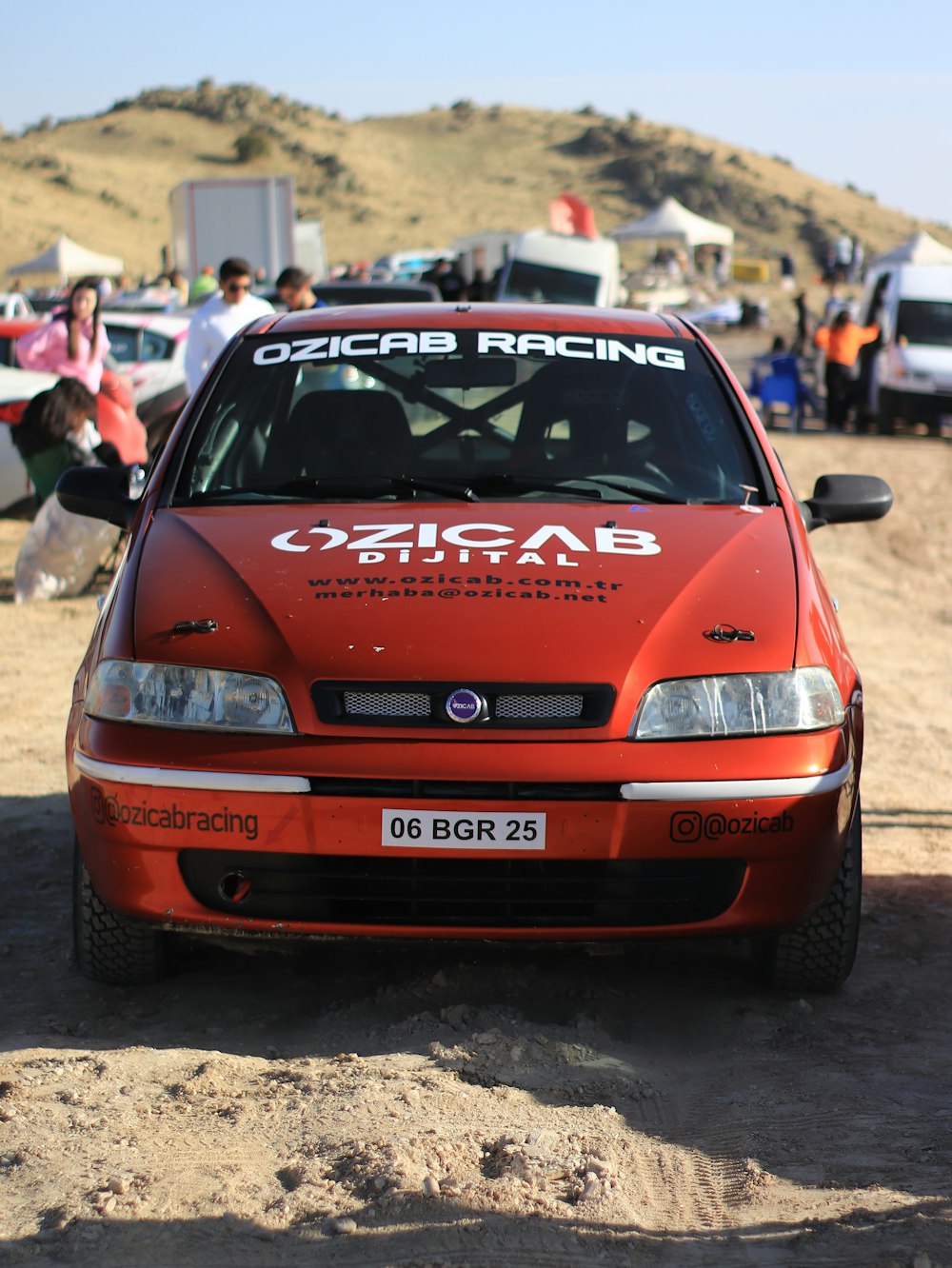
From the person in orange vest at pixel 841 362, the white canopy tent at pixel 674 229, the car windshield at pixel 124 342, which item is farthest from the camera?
the white canopy tent at pixel 674 229

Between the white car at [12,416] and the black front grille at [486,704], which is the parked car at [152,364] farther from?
the black front grille at [486,704]

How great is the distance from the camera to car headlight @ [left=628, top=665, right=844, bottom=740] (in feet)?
11.9

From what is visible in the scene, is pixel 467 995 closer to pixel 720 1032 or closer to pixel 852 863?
pixel 720 1032

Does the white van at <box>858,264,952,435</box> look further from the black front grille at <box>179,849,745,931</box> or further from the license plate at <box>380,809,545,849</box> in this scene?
the license plate at <box>380,809,545,849</box>

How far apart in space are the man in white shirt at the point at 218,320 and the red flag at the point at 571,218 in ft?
74.2

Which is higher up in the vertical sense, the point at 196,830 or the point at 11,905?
the point at 196,830

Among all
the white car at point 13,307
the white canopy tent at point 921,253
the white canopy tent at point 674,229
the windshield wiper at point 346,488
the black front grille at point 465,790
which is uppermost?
the windshield wiper at point 346,488

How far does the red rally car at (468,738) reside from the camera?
358 centimetres

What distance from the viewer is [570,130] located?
12031 centimetres

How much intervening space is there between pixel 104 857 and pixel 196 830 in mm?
265

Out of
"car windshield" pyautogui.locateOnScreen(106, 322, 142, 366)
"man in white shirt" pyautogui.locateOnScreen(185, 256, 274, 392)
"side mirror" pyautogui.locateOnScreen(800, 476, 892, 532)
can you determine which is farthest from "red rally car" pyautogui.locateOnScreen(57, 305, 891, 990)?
"car windshield" pyautogui.locateOnScreen(106, 322, 142, 366)

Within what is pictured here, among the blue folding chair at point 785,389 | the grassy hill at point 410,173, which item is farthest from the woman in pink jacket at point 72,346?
the grassy hill at point 410,173

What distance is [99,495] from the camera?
188 inches

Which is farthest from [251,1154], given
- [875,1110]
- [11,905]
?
[11,905]
